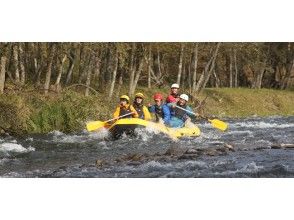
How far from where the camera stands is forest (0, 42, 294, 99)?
955cm

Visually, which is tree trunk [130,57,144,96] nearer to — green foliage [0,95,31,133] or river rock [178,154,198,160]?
river rock [178,154,198,160]

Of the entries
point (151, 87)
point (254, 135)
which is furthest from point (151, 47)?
point (254, 135)

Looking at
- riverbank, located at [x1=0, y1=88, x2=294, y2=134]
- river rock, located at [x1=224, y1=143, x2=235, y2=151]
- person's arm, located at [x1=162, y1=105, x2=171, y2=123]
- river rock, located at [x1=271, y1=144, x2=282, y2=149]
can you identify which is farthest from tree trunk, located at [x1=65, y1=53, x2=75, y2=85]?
river rock, located at [x1=271, y1=144, x2=282, y2=149]

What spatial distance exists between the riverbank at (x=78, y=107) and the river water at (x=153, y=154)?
6.6 inches

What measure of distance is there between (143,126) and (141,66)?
0.76m

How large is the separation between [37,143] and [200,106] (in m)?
1.96

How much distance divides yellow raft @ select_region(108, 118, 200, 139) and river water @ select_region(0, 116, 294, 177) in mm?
86

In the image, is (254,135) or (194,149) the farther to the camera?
(254,135)

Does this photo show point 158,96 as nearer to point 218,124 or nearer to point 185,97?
point 185,97

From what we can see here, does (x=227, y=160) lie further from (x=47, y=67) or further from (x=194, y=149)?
(x=47, y=67)

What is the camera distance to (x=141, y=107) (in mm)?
9992

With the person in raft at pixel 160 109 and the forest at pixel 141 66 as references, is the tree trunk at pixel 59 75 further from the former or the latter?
the person in raft at pixel 160 109

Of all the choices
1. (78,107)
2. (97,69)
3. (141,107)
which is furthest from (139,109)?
(78,107)

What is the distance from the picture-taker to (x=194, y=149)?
9359 mm
